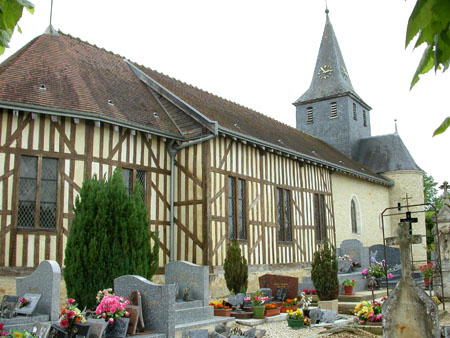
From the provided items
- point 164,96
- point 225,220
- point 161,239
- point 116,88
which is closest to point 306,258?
point 225,220

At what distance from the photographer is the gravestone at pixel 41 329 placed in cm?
647

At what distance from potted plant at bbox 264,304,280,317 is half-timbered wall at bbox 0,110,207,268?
3.13 m

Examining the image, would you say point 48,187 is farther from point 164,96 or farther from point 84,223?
point 164,96

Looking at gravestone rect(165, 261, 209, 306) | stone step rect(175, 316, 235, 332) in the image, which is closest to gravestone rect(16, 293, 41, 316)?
stone step rect(175, 316, 235, 332)

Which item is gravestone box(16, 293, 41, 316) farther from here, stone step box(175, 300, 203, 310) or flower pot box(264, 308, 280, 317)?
flower pot box(264, 308, 280, 317)

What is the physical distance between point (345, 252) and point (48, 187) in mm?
11635

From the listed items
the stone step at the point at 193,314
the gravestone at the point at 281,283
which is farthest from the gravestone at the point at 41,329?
the gravestone at the point at 281,283

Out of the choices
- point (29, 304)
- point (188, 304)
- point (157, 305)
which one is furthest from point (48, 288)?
point (188, 304)

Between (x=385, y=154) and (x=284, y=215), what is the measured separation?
13084mm

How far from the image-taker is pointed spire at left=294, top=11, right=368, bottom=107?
29234mm

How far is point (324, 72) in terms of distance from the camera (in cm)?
3036

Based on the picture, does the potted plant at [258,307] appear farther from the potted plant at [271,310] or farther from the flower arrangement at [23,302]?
the flower arrangement at [23,302]

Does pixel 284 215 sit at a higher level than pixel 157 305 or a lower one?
higher

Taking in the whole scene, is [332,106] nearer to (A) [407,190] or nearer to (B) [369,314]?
(A) [407,190]
